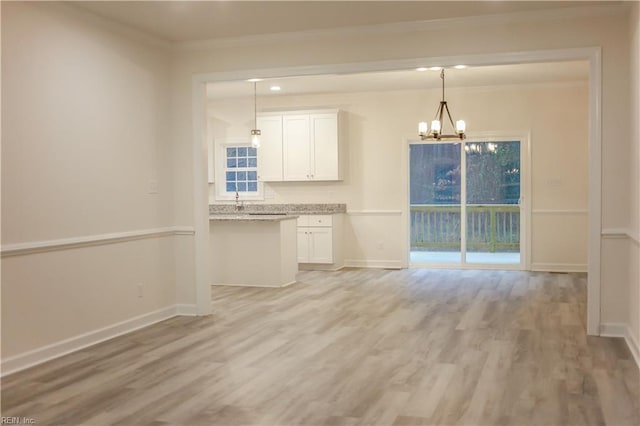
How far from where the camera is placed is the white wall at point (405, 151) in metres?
8.60

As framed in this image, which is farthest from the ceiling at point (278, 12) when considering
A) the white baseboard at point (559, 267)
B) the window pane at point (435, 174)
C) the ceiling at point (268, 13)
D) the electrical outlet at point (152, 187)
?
the white baseboard at point (559, 267)

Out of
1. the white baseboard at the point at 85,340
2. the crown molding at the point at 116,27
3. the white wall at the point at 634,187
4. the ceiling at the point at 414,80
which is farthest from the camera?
the ceiling at the point at 414,80

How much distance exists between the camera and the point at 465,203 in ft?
30.2

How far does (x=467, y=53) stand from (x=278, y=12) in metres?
1.64

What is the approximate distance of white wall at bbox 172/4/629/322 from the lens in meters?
4.90

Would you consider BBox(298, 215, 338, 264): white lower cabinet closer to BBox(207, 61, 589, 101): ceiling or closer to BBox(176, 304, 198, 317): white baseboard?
BBox(207, 61, 589, 101): ceiling

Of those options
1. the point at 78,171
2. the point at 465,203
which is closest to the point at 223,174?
the point at 465,203

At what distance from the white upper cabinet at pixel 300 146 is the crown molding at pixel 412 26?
3630mm

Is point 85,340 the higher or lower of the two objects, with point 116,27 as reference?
lower

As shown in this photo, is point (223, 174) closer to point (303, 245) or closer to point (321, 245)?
point (303, 245)

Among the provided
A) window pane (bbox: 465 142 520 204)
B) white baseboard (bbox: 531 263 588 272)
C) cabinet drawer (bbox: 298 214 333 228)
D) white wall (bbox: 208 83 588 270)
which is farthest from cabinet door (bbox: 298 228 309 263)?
white baseboard (bbox: 531 263 588 272)

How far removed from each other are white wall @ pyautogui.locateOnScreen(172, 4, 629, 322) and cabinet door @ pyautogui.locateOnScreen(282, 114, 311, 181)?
3656 mm

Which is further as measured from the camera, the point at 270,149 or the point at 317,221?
the point at 270,149

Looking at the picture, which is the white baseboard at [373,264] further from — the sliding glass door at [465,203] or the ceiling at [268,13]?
the ceiling at [268,13]
